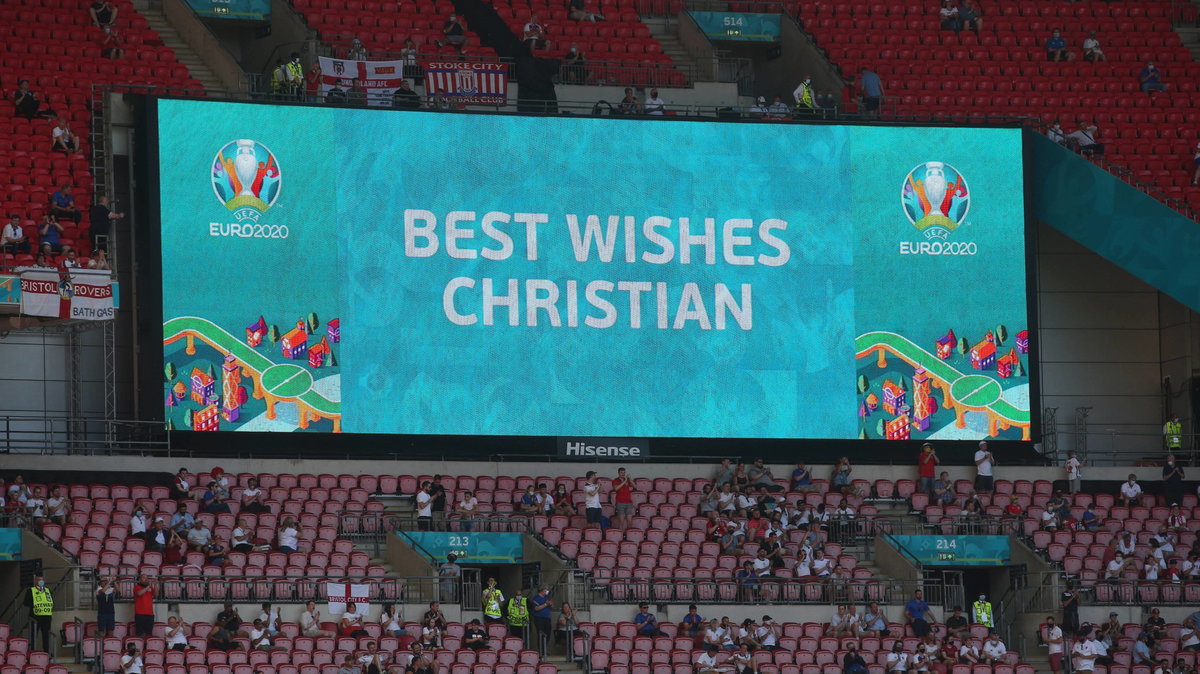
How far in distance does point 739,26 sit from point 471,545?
485 inches

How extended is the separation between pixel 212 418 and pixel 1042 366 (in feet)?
45.0

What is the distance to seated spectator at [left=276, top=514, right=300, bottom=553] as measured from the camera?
2880 centimetres

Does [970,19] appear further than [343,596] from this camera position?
Yes

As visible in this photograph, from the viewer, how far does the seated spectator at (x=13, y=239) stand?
30.2 m

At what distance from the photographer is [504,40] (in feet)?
120

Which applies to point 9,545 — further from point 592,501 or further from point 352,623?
point 592,501

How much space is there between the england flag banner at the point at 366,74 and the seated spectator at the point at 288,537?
310 inches

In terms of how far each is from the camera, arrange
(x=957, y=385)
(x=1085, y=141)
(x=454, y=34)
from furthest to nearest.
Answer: (x=454, y=34)
(x=1085, y=141)
(x=957, y=385)

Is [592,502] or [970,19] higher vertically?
[970,19]

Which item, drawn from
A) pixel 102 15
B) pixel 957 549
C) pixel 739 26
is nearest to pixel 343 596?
pixel 957 549

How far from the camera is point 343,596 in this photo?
90.6 feet

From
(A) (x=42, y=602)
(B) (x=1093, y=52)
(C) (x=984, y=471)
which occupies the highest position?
(B) (x=1093, y=52)

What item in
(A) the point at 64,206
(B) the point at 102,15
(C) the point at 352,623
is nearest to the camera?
(C) the point at 352,623

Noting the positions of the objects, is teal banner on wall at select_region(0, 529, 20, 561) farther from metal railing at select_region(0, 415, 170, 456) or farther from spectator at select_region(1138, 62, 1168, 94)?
spectator at select_region(1138, 62, 1168, 94)
